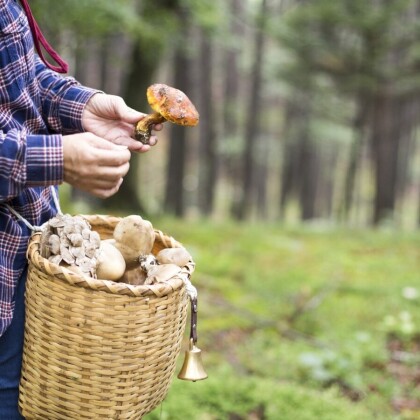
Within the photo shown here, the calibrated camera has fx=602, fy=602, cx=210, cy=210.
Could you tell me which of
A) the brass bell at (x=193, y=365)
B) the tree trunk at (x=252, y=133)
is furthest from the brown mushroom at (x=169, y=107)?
the tree trunk at (x=252, y=133)

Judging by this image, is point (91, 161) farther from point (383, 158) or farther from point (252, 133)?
point (252, 133)

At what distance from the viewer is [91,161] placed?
4.75 feet

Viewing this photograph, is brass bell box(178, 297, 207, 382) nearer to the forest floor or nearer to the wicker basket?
the wicker basket

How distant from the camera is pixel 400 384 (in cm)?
428

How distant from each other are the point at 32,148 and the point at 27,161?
3 cm

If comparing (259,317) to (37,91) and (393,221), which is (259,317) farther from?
(393,221)

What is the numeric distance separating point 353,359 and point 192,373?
3128 millimetres

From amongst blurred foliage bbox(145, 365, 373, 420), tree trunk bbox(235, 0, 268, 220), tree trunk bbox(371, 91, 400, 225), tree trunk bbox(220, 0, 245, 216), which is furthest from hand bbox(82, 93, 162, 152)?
tree trunk bbox(220, 0, 245, 216)

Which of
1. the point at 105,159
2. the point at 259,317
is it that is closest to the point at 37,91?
the point at 105,159

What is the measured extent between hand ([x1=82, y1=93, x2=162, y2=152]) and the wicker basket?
399 millimetres

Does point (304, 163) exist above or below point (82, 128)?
below

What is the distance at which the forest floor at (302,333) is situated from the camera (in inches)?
139

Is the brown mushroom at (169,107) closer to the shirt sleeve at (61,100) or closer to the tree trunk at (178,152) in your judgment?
the shirt sleeve at (61,100)

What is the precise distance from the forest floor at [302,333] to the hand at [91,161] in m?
1.13
